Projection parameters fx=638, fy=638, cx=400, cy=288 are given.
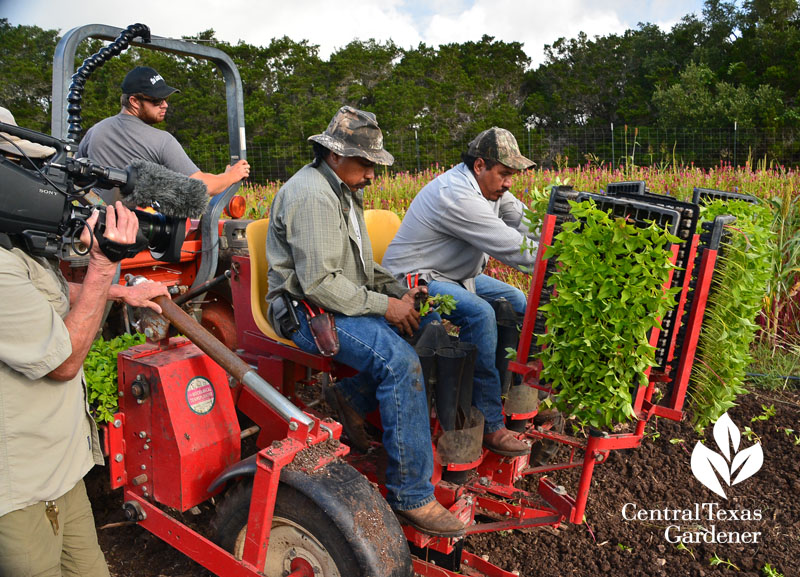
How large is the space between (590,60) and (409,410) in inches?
1353

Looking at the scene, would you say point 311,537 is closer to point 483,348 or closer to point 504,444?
point 504,444

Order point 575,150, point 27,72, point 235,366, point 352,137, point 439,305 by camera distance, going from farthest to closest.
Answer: point 27,72 → point 575,150 → point 439,305 → point 352,137 → point 235,366

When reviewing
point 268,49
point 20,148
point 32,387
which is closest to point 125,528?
point 32,387

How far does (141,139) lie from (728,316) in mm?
3183

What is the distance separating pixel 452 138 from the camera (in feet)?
78.6

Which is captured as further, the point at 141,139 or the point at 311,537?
the point at 141,139

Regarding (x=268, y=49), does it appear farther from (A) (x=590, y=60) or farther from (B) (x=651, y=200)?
(B) (x=651, y=200)

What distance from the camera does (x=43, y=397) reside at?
6.08 ft

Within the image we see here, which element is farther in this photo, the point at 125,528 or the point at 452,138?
the point at 452,138

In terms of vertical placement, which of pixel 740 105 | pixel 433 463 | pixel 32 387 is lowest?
pixel 433 463

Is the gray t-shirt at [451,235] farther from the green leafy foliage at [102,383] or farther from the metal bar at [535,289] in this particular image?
the green leafy foliage at [102,383]

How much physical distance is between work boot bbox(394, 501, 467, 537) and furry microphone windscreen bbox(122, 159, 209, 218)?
1378 millimetres

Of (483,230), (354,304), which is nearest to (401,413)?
(354,304)

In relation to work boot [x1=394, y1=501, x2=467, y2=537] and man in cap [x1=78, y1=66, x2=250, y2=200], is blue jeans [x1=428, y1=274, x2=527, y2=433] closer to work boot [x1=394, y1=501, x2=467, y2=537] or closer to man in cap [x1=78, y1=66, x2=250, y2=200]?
work boot [x1=394, y1=501, x2=467, y2=537]
